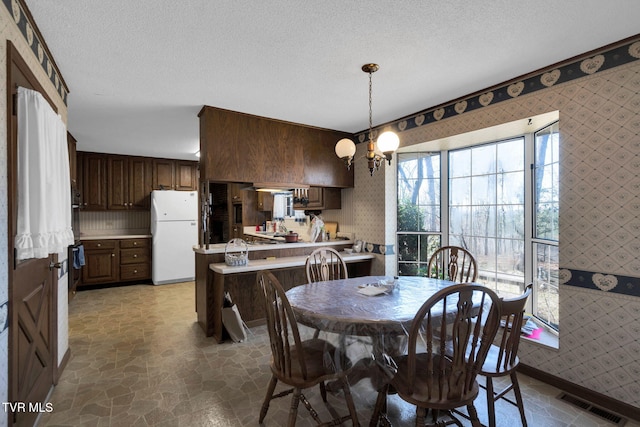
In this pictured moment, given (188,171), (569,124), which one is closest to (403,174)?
Answer: (569,124)

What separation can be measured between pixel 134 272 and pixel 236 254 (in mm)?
3223

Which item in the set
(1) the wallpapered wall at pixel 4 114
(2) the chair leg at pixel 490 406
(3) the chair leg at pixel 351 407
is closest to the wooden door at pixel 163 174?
(1) the wallpapered wall at pixel 4 114

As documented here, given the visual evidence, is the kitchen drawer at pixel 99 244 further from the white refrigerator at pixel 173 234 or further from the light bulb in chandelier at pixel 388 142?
the light bulb in chandelier at pixel 388 142

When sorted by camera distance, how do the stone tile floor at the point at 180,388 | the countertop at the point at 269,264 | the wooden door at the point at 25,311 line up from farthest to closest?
the countertop at the point at 269,264 → the stone tile floor at the point at 180,388 → the wooden door at the point at 25,311

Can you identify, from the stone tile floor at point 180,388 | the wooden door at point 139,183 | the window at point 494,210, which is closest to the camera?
the stone tile floor at point 180,388

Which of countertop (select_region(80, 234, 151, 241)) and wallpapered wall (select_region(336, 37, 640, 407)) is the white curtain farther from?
countertop (select_region(80, 234, 151, 241))

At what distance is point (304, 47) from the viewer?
2.15m

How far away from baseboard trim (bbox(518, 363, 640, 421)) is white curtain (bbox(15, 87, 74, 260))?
11.2ft

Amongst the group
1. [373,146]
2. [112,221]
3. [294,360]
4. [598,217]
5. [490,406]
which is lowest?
[490,406]

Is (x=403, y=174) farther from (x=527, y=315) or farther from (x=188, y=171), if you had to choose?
(x=188, y=171)

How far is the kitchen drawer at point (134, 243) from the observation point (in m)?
5.66

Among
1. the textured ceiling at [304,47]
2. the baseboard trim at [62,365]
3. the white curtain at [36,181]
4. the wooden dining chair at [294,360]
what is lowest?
the baseboard trim at [62,365]

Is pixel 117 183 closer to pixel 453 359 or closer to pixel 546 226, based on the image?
pixel 453 359

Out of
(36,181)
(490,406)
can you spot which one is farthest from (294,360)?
(36,181)
